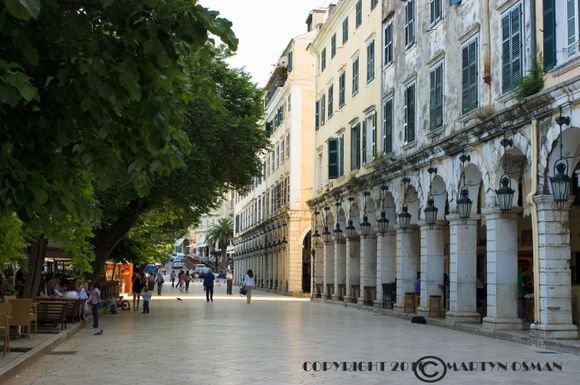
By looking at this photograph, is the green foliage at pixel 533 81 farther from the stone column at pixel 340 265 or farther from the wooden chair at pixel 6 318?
the stone column at pixel 340 265

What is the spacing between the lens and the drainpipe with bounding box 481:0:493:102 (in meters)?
21.6

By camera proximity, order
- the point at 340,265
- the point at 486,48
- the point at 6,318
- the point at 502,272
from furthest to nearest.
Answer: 1. the point at 340,265
2. the point at 486,48
3. the point at 502,272
4. the point at 6,318

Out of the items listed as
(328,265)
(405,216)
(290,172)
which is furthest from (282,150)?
(405,216)

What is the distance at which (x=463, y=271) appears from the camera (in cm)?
2355

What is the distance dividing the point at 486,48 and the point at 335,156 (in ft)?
59.0

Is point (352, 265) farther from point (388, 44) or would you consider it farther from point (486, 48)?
point (486, 48)

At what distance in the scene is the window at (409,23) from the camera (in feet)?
93.6

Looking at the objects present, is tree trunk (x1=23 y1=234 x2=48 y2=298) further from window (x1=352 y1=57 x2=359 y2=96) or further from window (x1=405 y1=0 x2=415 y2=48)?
A: window (x1=352 y1=57 x2=359 y2=96)

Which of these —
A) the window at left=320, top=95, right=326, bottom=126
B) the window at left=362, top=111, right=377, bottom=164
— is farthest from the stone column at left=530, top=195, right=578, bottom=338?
the window at left=320, top=95, right=326, bottom=126

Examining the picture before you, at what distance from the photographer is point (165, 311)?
32.5 meters

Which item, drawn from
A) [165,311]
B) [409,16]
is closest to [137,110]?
[409,16]

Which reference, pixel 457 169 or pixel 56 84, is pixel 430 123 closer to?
pixel 457 169

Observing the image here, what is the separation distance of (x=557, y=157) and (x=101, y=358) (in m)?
10.9

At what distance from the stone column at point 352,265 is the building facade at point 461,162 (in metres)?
0.06
